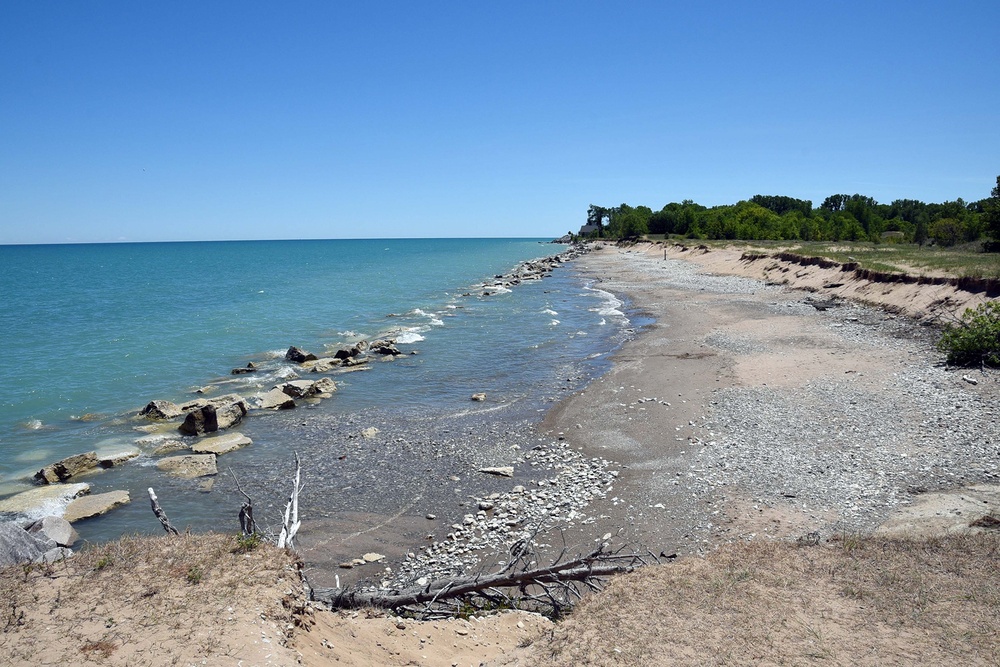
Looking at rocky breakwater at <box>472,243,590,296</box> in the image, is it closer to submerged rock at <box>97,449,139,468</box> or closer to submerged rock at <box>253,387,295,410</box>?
submerged rock at <box>253,387,295,410</box>

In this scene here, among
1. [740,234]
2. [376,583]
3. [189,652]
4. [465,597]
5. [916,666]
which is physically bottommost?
[376,583]

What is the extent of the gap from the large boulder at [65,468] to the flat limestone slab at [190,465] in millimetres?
1805

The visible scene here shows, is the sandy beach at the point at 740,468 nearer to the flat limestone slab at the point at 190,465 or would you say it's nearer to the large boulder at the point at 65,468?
the flat limestone slab at the point at 190,465

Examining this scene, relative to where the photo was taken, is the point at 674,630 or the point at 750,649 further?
the point at 674,630

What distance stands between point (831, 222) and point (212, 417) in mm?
112767

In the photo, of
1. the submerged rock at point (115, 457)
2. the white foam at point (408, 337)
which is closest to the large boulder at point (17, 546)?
the submerged rock at point (115, 457)

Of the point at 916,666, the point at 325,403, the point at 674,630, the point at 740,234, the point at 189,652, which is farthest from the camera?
the point at 740,234

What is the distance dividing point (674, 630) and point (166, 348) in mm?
34498

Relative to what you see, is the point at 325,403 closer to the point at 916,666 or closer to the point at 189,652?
the point at 189,652

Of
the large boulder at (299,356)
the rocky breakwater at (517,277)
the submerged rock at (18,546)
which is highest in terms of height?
the rocky breakwater at (517,277)

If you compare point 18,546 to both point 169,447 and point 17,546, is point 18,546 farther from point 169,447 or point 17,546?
point 169,447

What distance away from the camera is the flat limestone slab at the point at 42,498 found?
13648 millimetres

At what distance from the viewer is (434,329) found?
3862 cm

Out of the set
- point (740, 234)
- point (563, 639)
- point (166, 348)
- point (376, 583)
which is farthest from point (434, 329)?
point (740, 234)
